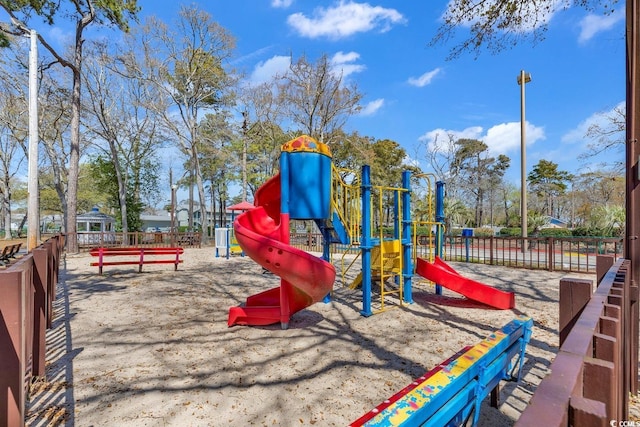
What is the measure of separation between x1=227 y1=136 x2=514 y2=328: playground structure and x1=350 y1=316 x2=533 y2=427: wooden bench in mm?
2645

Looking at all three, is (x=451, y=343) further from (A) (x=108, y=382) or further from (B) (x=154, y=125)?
(B) (x=154, y=125)

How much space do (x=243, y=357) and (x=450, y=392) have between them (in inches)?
118

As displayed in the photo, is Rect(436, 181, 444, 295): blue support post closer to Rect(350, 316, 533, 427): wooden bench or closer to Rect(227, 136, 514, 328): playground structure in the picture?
Rect(227, 136, 514, 328): playground structure

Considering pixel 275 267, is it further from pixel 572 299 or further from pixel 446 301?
pixel 446 301

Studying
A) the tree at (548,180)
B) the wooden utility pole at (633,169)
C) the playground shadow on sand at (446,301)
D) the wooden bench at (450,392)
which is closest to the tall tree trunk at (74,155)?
Answer: the playground shadow on sand at (446,301)

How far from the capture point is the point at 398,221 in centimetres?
686

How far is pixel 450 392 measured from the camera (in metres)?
1.83

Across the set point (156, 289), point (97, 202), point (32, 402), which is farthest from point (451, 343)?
point (97, 202)

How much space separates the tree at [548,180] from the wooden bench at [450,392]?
53.5 metres

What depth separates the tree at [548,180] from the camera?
1826 inches

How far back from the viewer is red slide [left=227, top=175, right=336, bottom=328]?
15.6ft

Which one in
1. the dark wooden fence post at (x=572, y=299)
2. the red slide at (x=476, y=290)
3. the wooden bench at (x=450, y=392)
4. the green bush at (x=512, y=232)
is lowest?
the green bush at (x=512, y=232)

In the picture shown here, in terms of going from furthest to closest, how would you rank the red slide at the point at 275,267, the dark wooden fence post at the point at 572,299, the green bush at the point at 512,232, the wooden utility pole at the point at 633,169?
the green bush at the point at 512,232, the red slide at the point at 275,267, the wooden utility pole at the point at 633,169, the dark wooden fence post at the point at 572,299

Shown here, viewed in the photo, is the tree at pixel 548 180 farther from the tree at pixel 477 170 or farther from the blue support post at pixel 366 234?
the blue support post at pixel 366 234
